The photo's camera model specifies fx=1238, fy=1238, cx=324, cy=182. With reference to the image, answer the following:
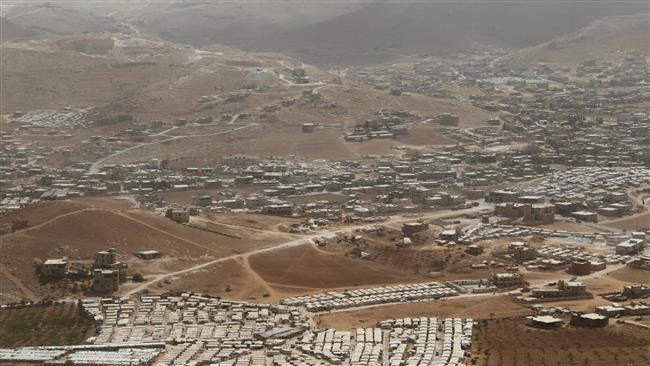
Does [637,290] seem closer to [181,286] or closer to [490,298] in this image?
[490,298]

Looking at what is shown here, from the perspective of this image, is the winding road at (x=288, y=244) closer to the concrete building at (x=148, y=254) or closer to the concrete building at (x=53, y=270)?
the concrete building at (x=148, y=254)

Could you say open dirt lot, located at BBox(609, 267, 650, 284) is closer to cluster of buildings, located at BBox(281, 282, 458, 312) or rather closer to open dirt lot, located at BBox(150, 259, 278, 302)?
cluster of buildings, located at BBox(281, 282, 458, 312)

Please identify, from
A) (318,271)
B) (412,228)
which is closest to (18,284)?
(318,271)

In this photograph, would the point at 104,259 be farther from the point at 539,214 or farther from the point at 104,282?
the point at 539,214

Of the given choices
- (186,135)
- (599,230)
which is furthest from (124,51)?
(599,230)

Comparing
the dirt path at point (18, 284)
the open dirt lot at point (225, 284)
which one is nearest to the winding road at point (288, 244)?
the open dirt lot at point (225, 284)
